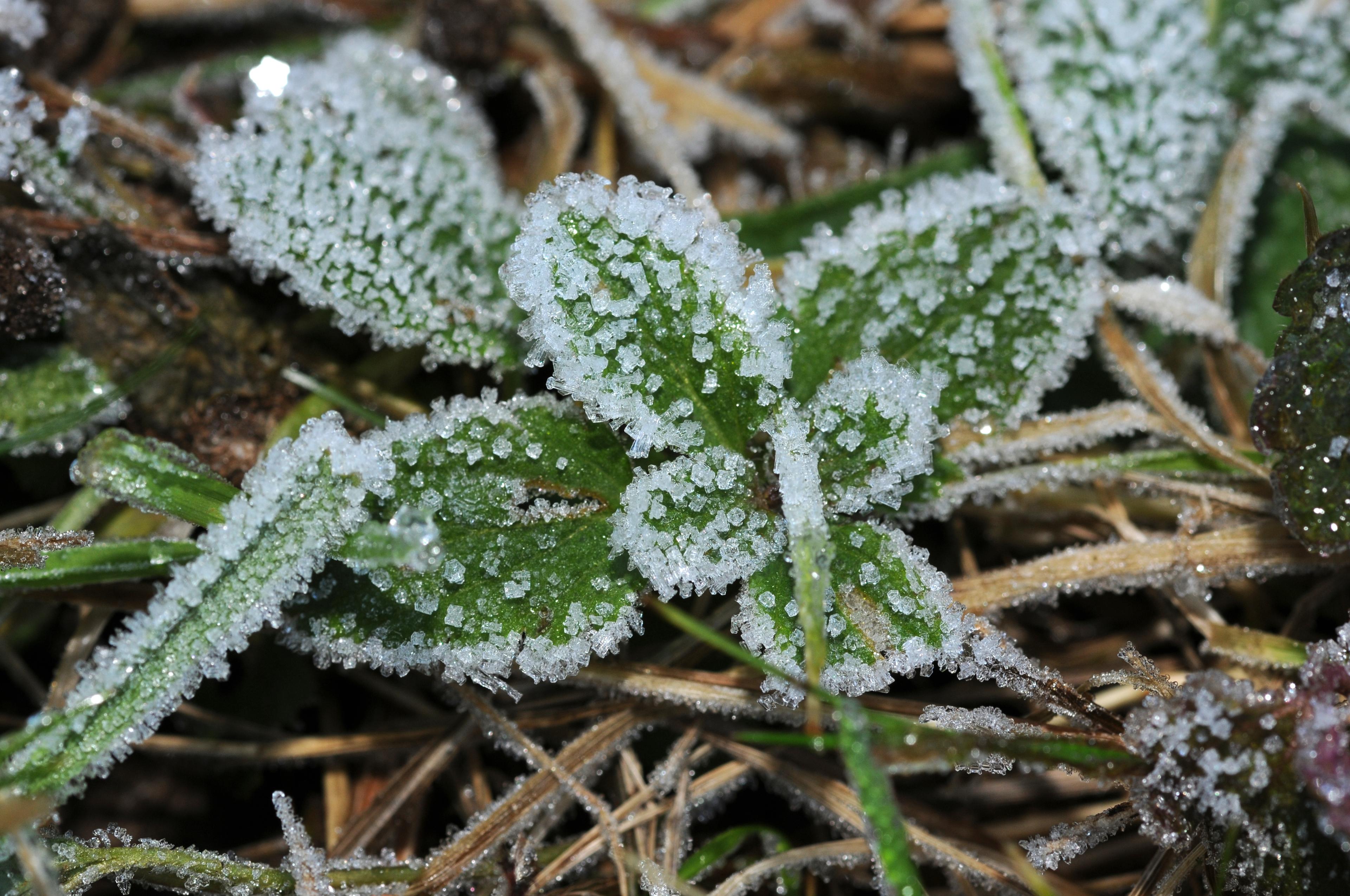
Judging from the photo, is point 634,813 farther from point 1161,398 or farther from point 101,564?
point 1161,398

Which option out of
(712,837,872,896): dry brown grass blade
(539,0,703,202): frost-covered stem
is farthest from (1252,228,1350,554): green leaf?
(539,0,703,202): frost-covered stem

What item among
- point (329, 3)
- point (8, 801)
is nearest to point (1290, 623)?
point (8, 801)

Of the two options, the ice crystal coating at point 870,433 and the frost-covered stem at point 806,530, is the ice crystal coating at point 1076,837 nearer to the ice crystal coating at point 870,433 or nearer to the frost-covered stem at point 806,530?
the frost-covered stem at point 806,530

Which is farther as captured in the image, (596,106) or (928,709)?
(596,106)

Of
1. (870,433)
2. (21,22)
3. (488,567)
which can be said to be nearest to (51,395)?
(21,22)

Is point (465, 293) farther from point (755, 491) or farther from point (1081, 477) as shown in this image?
point (1081, 477)

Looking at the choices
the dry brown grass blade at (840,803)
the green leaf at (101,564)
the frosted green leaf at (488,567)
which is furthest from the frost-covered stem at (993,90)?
the green leaf at (101,564)

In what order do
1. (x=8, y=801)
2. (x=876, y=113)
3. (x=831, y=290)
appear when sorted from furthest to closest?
(x=876, y=113), (x=831, y=290), (x=8, y=801)
